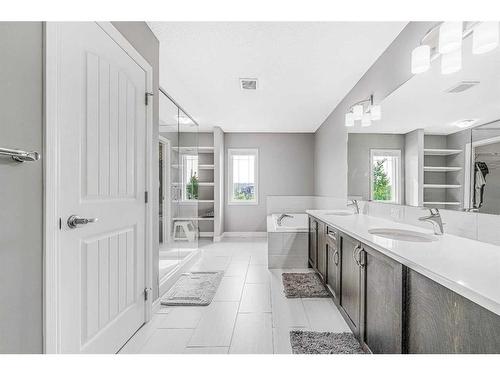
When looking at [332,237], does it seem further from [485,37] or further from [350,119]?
[485,37]

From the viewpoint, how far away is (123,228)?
1839 millimetres

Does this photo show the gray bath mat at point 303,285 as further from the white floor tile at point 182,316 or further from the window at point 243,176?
the window at point 243,176

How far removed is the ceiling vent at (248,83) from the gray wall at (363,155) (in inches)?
53.8

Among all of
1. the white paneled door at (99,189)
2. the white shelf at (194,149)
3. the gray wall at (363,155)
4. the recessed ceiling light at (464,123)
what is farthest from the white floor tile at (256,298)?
the recessed ceiling light at (464,123)

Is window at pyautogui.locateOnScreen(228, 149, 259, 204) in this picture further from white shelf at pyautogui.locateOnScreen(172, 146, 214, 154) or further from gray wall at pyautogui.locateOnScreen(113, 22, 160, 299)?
gray wall at pyautogui.locateOnScreen(113, 22, 160, 299)

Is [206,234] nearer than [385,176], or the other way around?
[385,176]

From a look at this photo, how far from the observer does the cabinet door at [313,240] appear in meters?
3.22

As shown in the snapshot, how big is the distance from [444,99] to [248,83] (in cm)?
213

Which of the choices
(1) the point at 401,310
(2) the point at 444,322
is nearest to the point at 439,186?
(1) the point at 401,310

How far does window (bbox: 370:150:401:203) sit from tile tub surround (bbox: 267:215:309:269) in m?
1.15

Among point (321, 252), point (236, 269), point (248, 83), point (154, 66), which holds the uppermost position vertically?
point (248, 83)

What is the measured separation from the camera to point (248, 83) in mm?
3330
